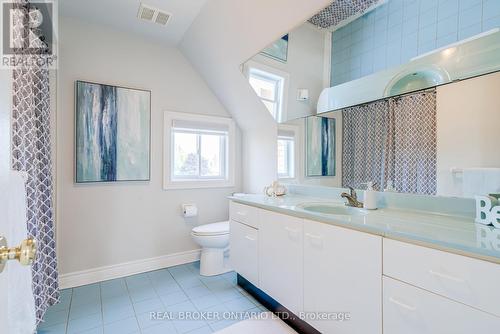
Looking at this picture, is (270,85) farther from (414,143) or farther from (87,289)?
(87,289)

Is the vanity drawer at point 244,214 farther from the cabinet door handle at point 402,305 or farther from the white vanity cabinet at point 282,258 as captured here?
the cabinet door handle at point 402,305

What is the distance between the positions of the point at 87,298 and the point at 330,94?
259cm

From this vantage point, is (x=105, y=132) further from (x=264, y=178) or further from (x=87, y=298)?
(x=264, y=178)

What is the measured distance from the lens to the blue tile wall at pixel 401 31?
1.17 meters

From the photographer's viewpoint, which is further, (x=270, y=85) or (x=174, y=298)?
(x=270, y=85)

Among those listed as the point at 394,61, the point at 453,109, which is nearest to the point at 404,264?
the point at 453,109

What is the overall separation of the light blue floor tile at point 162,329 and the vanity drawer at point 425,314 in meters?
1.30

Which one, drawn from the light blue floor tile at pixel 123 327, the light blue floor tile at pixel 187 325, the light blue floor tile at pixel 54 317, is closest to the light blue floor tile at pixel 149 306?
the light blue floor tile at pixel 123 327

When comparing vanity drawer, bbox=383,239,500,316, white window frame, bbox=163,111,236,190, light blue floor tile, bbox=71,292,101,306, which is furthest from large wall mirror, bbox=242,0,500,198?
light blue floor tile, bbox=71,292,101,306

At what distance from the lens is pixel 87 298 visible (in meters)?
1.93

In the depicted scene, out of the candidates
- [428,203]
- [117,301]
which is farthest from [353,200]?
[117,301]

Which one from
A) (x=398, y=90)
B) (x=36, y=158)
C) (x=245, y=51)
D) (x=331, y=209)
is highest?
(x=245, y=51)

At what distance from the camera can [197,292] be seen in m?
2.02

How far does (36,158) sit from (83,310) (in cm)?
117
